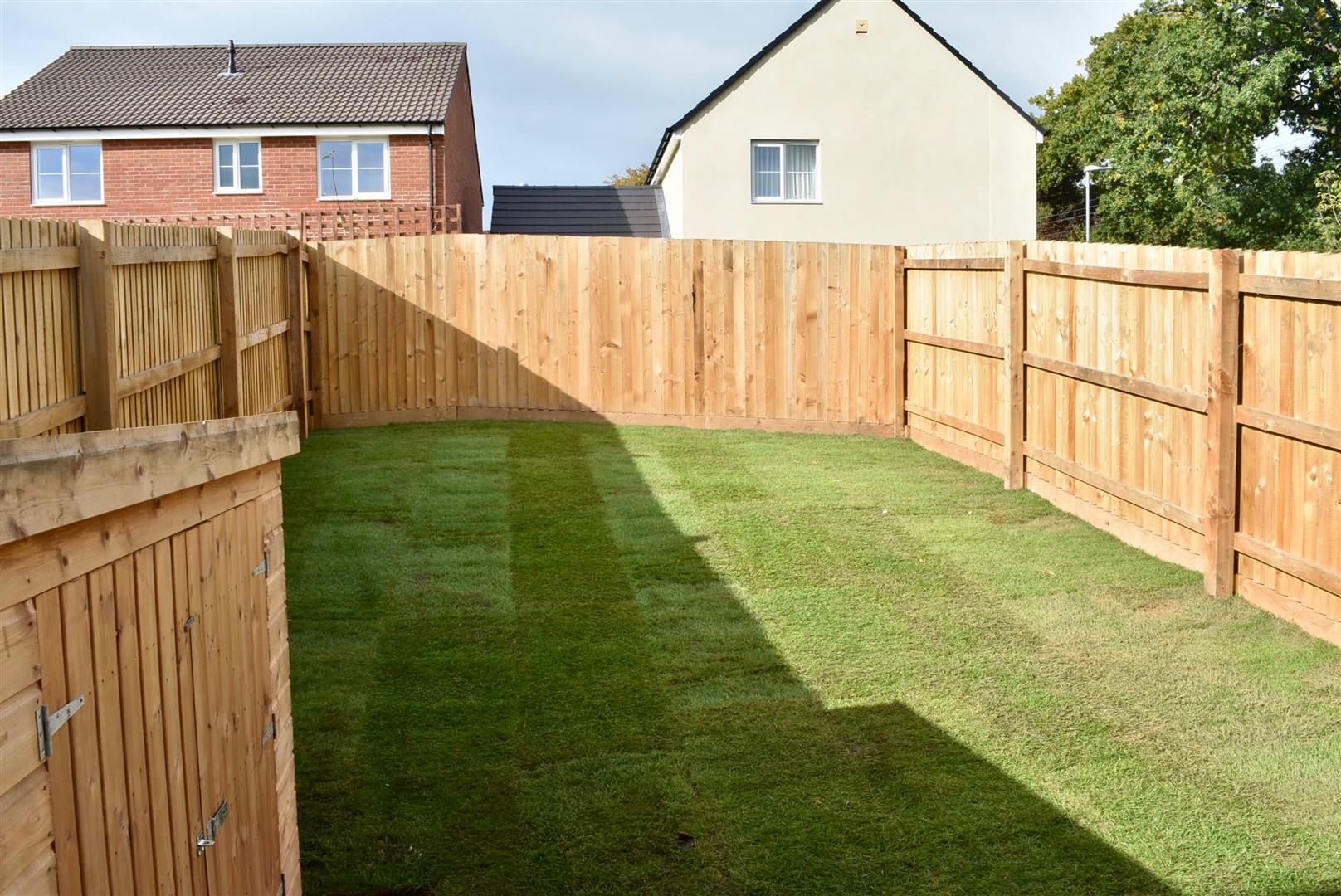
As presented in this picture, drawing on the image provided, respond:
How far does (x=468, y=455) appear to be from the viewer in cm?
1268

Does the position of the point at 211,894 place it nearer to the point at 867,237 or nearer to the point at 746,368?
the point at 746,368

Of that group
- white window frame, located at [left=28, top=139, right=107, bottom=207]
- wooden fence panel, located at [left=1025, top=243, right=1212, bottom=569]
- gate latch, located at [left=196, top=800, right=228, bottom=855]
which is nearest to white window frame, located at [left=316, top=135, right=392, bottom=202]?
white window frame, located at [left=28, top=139, right=107, bottom=207]

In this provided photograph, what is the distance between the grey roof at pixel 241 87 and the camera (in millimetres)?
31406

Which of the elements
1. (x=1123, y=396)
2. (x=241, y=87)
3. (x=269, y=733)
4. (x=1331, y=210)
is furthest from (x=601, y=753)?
(x=1331, y=210)

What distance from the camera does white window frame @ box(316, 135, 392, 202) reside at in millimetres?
30984

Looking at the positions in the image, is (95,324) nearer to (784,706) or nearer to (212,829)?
(212,829)

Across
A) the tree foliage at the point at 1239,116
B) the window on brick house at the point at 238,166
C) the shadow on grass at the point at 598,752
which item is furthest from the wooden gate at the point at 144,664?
the tree foliage at the point at 1239,116

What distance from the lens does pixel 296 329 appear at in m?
13.8

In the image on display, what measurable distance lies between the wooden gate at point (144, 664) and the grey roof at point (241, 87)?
27942 mm

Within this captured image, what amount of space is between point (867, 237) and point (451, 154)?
10.6 m

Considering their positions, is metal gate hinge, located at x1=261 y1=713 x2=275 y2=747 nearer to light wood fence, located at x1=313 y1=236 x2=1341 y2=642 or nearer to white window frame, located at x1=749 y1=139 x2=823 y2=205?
light wood fence, located at x1=313 y1=236 x2=1341 y2=642

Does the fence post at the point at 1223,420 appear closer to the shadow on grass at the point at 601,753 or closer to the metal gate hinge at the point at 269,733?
the shadow on grass at the point at 601,753

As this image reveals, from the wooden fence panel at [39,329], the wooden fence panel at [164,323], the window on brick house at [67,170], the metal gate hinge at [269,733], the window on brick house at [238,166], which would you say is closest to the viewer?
the metal gate hinge at [269,733]

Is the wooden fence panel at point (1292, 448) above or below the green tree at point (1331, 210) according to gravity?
below
